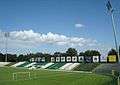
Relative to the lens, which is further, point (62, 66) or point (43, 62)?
point (43, 62)

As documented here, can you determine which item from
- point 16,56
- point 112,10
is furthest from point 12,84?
point 16,56

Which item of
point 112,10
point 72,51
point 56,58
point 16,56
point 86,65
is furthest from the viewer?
point 72,51

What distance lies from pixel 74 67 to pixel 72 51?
Answer: 8866cm

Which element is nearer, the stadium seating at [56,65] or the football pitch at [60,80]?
the football pitch at [60,80]

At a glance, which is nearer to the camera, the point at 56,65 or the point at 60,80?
the point at 60,80

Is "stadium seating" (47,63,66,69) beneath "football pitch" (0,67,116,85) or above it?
above

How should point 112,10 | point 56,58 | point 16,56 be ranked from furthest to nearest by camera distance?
→ point 16,56, point 56,58, point 112,10

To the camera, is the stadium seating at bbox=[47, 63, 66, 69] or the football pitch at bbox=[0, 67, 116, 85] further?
the stadium seating at bbox=[47, 63, 66, 69]

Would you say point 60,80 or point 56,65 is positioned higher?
point 56,65

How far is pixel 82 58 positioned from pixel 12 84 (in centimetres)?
5592

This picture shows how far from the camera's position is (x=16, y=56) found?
13500 cm

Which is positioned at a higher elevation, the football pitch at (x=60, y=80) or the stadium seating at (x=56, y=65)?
the stadium seating at (x=56, y=65)

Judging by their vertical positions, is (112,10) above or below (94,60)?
above

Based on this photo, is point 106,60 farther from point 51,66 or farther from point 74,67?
point 51,66
